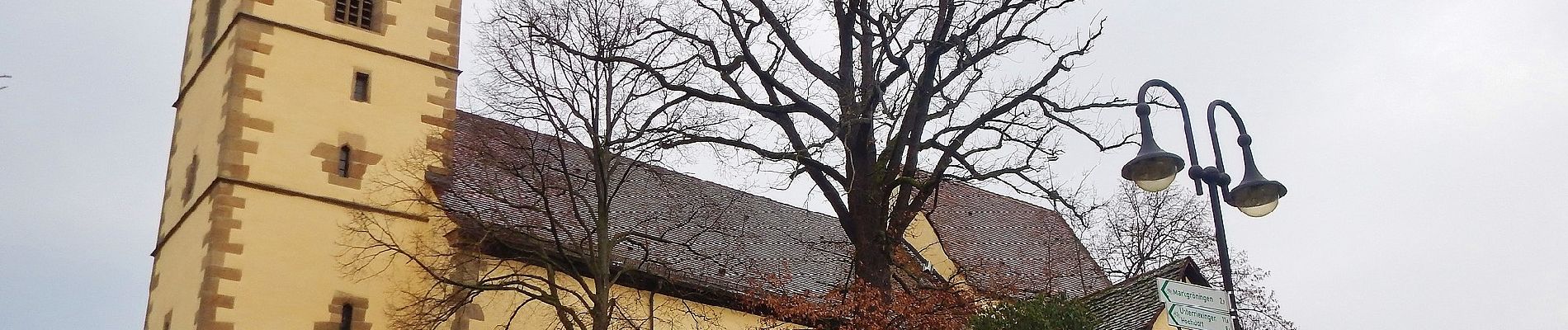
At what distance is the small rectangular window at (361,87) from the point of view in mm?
22016

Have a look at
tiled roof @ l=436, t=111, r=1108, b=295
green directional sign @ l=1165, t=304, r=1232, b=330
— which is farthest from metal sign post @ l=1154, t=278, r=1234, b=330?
tiled roof @ l=436, t=111, r=1108, b=295

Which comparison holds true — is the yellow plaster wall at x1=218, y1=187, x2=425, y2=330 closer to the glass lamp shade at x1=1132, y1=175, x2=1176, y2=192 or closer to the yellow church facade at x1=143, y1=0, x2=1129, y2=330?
the yellow church facade at x1=143, y1=0, x2=1129, y2=330

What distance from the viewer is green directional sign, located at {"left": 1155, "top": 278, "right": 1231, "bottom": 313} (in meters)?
10.9

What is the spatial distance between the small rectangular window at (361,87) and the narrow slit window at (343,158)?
73 cm

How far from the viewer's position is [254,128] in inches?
819

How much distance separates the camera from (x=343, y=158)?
21.6 metres

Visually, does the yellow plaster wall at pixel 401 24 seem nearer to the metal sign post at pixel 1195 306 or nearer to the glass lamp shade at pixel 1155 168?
the glass lamp shade at pixel 1155 168

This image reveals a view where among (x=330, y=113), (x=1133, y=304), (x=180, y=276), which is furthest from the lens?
(x=1133, y=304)

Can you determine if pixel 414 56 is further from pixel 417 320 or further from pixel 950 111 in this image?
pixel 950 111

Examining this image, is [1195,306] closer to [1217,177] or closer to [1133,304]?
[1217,177]

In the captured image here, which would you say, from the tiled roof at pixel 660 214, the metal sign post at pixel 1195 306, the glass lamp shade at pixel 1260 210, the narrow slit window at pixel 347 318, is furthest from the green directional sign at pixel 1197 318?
the narrow slit window at pixel 347 318

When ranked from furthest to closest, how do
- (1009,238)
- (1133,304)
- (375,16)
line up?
(1009,238) → (1133,304) → (375,16)

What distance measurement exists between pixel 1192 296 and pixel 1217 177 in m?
1.16

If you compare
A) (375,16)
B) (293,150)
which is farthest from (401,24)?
(293,150)
